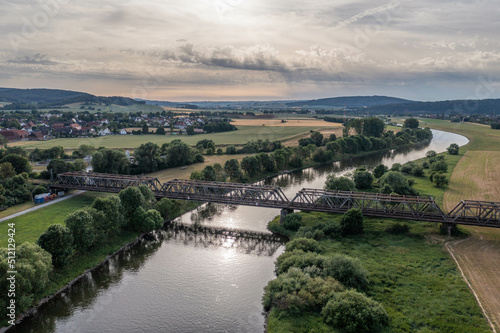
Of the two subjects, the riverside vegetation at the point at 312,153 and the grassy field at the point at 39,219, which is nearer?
the grassy field at the point at 39,219

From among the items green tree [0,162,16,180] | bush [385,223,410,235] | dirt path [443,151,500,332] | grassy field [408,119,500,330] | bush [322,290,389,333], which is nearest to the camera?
bush [322,290,389,333]

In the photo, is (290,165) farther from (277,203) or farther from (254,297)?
(254,297)

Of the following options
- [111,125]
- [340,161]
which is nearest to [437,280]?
[340,161]

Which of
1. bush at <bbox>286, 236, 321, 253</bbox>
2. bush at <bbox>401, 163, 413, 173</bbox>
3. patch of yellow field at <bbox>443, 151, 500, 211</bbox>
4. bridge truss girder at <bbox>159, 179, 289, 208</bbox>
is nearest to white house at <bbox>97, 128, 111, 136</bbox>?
bridge truss girder at <bbox>159, 179, 289, 208</bbox>

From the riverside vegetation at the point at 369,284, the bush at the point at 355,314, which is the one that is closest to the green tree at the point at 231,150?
the riverside vegetation at the point at 369,284

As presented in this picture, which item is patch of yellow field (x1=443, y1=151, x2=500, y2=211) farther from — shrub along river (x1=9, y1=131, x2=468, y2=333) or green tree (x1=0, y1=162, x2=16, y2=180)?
green tree (x1=0, y1=162, x2=16, y2=180)

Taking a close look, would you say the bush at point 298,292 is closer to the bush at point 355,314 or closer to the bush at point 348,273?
the bush at point 348,273
